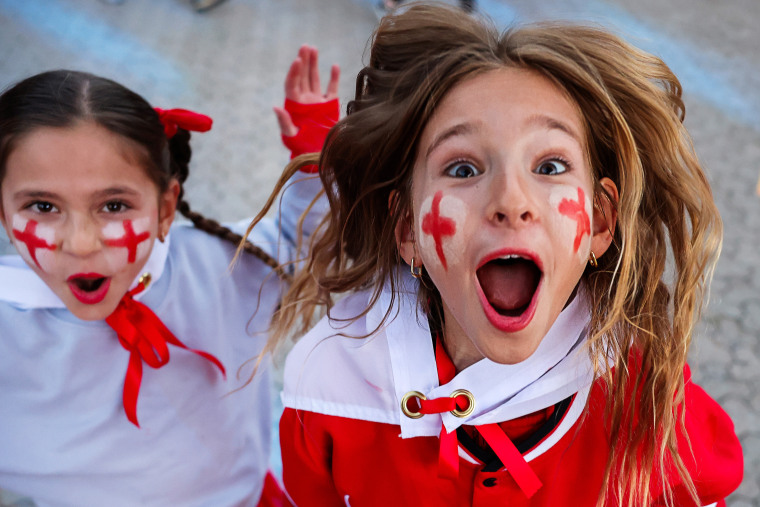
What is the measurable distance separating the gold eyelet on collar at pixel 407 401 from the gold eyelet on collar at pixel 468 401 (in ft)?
0.15

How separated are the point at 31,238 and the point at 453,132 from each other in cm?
70

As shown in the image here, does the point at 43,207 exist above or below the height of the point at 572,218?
below

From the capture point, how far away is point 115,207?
1.20m

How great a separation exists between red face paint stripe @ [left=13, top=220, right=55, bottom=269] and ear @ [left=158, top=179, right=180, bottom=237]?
0.63 feet

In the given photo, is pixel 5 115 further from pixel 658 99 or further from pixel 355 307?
pixel 658 99

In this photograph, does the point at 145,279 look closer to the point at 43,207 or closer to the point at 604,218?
the point at 43,207

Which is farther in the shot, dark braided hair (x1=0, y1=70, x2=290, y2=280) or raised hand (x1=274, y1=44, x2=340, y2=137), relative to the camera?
raised hand (x1=274, y1=44, x2=340, y2=137)

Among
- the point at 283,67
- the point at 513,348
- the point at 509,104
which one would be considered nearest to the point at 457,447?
the point at 513,348

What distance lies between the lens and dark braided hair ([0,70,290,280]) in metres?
1.15

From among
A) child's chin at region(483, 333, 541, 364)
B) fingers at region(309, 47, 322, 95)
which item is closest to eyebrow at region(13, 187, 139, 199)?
fingers at region(309, 47, 322, 95)

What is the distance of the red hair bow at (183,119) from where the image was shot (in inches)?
50.6

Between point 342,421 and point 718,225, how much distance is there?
60 cm

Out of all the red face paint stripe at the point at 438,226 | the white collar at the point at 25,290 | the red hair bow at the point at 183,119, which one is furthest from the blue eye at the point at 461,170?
the white collar at the point at 25,290

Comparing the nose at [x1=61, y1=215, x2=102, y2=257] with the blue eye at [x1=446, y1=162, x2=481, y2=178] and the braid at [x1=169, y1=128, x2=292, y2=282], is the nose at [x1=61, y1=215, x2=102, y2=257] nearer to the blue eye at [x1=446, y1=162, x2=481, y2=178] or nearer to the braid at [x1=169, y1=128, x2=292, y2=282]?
the braid at [x1=169, y1=128, x2=292, y2=282]
